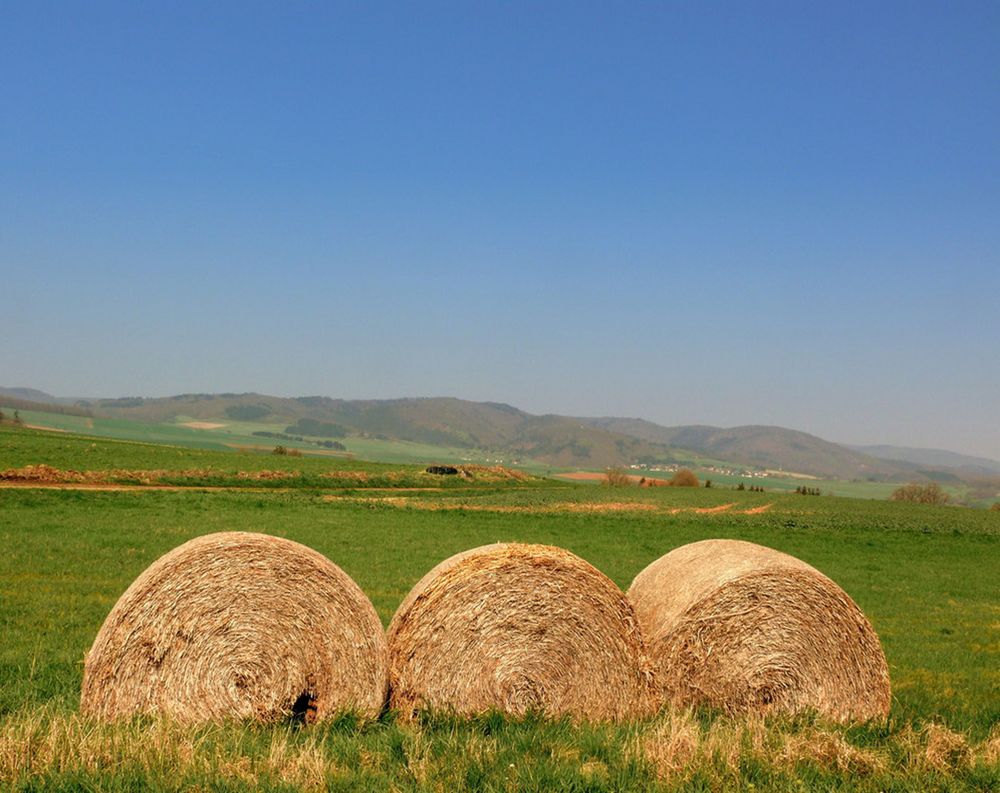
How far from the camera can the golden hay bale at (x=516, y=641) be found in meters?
7.30

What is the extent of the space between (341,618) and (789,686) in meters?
4.22

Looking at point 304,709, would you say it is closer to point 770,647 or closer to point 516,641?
point 516,641

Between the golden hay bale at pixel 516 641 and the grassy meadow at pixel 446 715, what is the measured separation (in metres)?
0.33

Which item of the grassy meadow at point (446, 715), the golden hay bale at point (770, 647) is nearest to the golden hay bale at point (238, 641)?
the grassy meadow at point (446, 715)

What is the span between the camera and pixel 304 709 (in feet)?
23.5

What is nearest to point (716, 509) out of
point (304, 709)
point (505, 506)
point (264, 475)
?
point (505, 506)

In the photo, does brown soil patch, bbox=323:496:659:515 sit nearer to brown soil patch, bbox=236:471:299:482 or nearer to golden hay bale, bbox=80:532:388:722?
brown soil patch, bbox=236:471:299:482

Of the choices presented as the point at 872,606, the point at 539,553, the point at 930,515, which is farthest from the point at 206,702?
the point at 930,515

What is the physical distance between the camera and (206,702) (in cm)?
690

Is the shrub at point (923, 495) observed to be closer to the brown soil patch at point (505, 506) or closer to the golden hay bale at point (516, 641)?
the brown soil patch at point (505, 506)

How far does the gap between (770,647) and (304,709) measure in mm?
4286

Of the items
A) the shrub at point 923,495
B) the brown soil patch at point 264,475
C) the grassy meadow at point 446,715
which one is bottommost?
the shrub at point 923,495

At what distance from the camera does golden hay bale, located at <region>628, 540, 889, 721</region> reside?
25.6ft

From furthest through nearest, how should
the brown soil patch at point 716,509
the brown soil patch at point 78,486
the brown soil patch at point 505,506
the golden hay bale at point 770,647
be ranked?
the brown soil patch at point 716,509 → the brown soil patch at point 505,506 → the brown soil patch at point 78,486 → the golden hay bale at point 770,647
